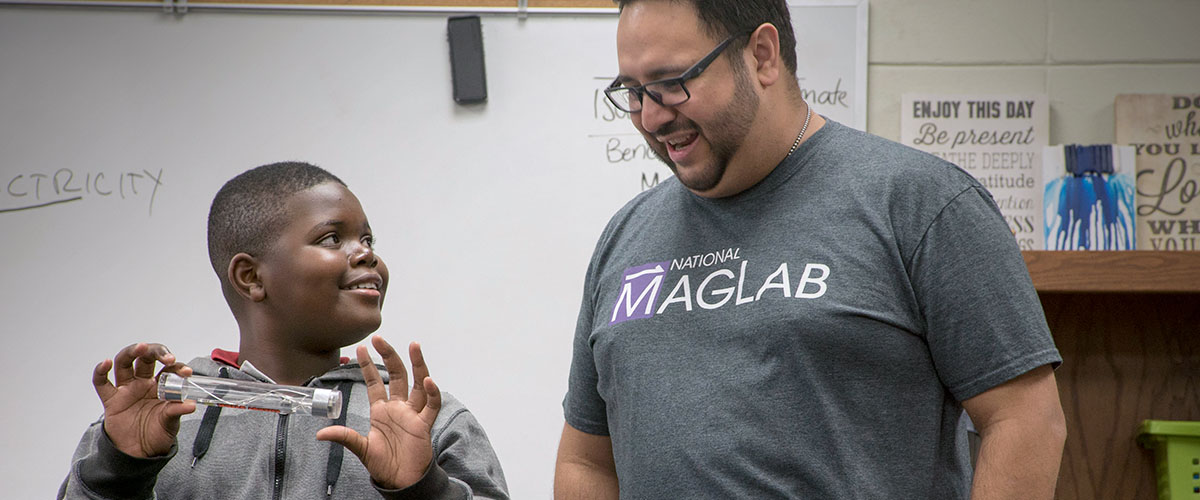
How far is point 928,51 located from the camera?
2332 mm

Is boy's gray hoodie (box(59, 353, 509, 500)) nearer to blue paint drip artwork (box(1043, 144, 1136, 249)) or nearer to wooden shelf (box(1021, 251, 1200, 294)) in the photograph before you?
wooden shelf (box(1021, 251, 1200, 294))

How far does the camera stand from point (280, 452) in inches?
52.9

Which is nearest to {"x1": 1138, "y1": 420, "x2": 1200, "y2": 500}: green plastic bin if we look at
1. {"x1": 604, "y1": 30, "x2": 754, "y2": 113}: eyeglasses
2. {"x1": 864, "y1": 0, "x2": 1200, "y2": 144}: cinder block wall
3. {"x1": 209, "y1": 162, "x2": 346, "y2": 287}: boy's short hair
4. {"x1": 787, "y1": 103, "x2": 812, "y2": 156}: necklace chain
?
{"x1": 864, "y1": 0, "x2": 1200, "y2": 144}: cinder block wall

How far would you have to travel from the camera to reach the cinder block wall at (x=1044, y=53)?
229cm

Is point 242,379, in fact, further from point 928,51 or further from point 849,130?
point 928,51

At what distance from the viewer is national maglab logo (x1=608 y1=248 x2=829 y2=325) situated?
1.03 m

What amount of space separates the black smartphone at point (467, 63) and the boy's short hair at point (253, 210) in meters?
0.71

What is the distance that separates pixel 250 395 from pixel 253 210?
0.39 meters

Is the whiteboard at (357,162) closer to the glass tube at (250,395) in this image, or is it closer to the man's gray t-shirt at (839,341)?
the glass tube at (250,395)

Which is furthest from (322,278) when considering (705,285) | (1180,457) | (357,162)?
(1180,457)

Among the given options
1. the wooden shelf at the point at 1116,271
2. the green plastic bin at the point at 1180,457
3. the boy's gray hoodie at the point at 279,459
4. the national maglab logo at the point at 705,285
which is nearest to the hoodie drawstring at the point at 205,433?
the boy's gray hoodie at the point at 279,459

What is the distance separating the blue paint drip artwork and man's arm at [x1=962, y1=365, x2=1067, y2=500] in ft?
4.51

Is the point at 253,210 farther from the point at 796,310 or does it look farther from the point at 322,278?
the point at 796,310

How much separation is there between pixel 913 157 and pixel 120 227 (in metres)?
1.83
